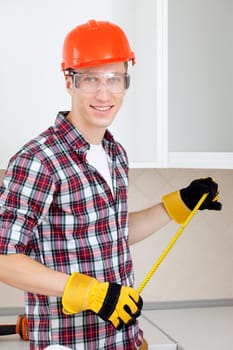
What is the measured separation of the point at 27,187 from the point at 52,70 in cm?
72

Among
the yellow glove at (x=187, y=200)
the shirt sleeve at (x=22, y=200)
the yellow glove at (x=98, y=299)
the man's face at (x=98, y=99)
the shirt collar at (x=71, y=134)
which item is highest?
the man's face at (x=98, y=99)

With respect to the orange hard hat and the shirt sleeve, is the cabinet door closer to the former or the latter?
the orange hard hat

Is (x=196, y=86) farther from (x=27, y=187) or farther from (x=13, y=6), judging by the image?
(x=27, y=187)

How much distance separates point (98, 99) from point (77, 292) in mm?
431

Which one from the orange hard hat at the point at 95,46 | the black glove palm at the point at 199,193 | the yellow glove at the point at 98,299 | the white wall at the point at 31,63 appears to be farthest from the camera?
the white wall at the point at 31,63

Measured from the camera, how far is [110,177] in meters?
1.66

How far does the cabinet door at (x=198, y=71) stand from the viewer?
2.28 m

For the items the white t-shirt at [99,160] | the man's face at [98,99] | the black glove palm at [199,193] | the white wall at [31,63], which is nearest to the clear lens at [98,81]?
the man's face at [98,99]

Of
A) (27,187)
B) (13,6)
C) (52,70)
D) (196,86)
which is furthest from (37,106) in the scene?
(27,187)

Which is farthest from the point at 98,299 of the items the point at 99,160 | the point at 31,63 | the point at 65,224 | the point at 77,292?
the point at 31,63

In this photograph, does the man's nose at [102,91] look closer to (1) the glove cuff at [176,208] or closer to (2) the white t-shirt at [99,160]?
(2) the white t-shirt at [99,160]

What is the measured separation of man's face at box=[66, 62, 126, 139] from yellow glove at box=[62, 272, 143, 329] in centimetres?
36

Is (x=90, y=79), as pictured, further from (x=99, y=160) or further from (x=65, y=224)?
(x=65, y=224)

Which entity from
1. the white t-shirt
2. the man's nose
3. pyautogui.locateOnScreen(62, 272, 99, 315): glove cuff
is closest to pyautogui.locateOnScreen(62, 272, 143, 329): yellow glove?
pyautogui.locateOnScreen(62, 272, 99, 315): glove cuff
